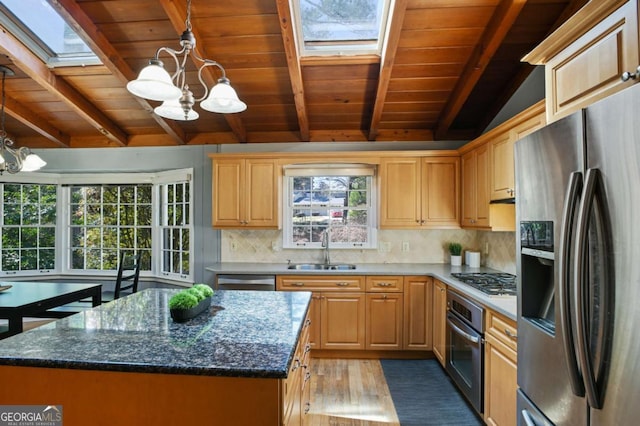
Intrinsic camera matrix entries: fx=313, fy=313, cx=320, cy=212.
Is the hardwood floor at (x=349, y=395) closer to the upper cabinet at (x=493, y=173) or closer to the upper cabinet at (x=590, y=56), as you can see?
the upper cabinet at (x=493, y=173)

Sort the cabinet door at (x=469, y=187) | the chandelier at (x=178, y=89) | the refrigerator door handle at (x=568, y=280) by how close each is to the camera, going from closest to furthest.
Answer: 1. the refrigerator door handle at (x=568, y=280)
2. the chandelier at (x=178, y=89)
3. the cabinet door at (x=469, y=187)

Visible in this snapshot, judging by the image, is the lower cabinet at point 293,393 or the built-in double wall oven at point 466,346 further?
the built-in double wall oven at point 466,346

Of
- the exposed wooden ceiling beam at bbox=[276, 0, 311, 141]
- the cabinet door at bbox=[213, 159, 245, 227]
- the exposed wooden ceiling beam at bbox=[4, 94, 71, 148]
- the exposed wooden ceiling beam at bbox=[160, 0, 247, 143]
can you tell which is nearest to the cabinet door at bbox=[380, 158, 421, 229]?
the exposed wooden ceiling beam at bbox=[276, 0, 311, 141]

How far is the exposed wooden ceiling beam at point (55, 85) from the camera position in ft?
8.61

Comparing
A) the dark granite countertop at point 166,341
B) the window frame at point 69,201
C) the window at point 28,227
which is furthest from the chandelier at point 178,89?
the window at point 28,227

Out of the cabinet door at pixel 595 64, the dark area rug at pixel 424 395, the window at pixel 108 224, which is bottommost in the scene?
the dark area rug at pixel 424 395

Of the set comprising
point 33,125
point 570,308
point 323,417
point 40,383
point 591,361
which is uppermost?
point 33,125

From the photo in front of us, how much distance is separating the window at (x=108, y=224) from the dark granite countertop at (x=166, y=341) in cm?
269

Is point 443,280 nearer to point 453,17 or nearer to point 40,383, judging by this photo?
point 453,17

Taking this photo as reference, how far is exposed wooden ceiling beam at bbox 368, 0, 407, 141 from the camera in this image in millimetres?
2284

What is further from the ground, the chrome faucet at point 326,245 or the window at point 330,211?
the window at point 330,211

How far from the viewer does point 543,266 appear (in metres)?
1.41

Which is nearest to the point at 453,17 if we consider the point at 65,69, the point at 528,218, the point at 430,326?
the point at 528,218

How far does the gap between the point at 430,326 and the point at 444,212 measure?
1251mm
